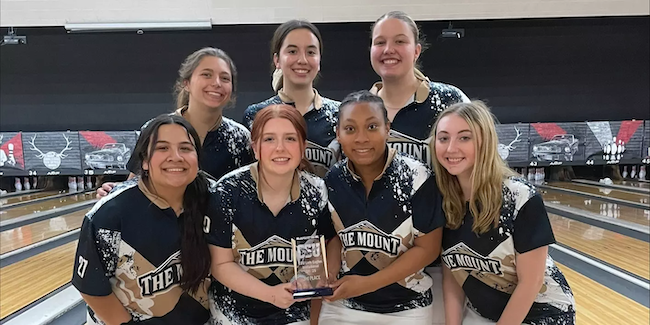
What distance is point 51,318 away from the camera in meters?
2.36

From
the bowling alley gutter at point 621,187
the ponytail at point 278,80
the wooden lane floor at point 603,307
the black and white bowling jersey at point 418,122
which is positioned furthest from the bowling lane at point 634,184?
the ponytail at point 278,80

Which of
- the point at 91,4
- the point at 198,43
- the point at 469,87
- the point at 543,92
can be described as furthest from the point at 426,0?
the point at 91,4

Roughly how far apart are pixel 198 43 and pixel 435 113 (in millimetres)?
6605

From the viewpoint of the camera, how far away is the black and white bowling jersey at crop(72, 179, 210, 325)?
127cm

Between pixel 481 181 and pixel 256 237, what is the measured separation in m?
0.71

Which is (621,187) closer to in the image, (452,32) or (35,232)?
(452,32)

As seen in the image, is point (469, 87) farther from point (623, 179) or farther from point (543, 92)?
point (623, 179)

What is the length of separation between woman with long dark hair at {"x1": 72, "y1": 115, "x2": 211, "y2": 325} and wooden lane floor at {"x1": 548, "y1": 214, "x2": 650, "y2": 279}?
9.79ft

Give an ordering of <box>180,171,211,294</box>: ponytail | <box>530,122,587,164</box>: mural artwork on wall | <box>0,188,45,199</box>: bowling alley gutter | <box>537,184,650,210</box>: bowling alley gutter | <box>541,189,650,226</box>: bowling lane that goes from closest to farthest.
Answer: <box>180,171,211,294</box>: ponytail → <box>541,189,650,226</box>: bowling lane → <box>537,184,650,210</box>: bowling alley gutter → <box>0,188,45,199</box>: bowling alley gutter → <box>530,122,587,164</box>: mural artwork on wall

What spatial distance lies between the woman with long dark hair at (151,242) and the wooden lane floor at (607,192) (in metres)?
5.76

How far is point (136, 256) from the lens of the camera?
1.30m

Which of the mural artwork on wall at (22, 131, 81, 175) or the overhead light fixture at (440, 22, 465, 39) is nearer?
the overhead light fixture at (440, 22, 465, 39)

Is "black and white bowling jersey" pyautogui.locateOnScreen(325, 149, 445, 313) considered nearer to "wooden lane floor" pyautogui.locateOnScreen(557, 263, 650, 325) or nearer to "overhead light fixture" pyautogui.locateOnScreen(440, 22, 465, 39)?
"wooden lane floor" pyautogui.locateOnScreen(557, 263, 650, 325)

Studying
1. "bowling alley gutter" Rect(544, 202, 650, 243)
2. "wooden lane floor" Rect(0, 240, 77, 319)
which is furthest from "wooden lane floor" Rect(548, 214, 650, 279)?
"wooden lane floor" Rect(0, 240, 77, 319)
